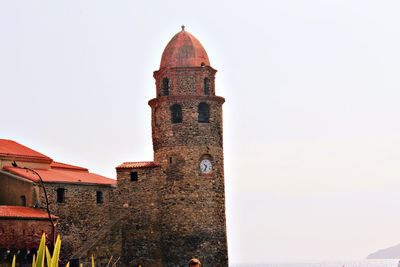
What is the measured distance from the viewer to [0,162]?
3516 centimetres

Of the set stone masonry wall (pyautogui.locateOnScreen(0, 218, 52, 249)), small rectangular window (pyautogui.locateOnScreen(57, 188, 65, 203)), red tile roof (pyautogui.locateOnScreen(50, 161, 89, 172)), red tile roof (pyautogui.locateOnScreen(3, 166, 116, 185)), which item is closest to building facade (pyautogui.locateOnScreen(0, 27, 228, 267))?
red tile roof (pyautogui.locateOnScreen(3, 166, 116, 185))

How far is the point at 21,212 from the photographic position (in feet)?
103

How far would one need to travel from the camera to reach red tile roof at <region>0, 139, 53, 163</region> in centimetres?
3597

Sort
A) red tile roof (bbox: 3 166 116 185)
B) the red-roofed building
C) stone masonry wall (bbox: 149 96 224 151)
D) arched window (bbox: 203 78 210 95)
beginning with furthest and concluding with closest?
arched window (bbox: 203 78 210 95), stone masonry wall (bbox: 149 96 224 151), red tile roof (bbox: 3 166 116 185), the red-roofed building

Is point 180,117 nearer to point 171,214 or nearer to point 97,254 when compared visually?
point 171,214

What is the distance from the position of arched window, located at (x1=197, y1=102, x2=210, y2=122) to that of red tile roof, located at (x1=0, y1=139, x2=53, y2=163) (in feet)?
29.1

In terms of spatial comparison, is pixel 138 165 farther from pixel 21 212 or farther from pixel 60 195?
pixel 21 212

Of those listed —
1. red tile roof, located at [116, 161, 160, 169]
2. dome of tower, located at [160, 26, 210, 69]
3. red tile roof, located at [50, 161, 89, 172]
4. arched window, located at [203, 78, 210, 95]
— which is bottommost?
red tile roof, located at [116, 161, 160, 169]

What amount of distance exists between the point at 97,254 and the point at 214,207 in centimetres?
677

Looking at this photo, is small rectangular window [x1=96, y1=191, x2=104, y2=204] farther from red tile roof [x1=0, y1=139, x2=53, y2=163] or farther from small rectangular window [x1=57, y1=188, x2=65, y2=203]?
red tile roof [x1=0, y1=139, x2=53, y2=163]

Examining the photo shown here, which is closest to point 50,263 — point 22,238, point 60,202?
point 22,238

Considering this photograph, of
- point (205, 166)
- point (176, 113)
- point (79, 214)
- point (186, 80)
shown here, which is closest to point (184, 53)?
point (186, 80)

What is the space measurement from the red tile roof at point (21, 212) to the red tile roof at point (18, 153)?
4.51 meters

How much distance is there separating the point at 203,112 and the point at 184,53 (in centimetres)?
352
